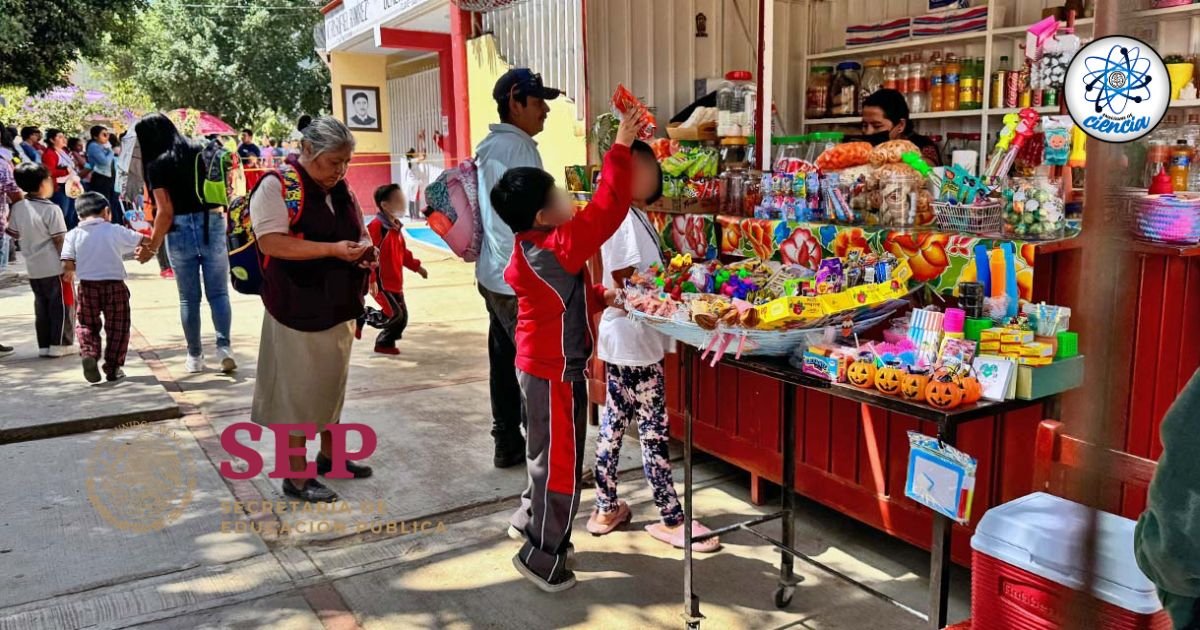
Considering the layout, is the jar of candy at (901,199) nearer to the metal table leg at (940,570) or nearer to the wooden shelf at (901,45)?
the metal table leg at (940,570)

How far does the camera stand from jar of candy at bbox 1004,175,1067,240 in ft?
9.34

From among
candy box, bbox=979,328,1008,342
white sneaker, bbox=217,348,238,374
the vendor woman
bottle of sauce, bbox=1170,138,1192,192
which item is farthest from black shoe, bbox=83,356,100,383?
bottle of sauce, bbox=1170,138,1192,192

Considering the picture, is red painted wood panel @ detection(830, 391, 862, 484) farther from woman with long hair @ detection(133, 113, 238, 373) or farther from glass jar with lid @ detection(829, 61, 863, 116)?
woman with long hair @ detection(133, 113, 238, 373)

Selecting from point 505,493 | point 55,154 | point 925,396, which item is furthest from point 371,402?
point 55,154

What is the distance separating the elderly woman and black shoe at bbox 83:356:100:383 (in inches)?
107

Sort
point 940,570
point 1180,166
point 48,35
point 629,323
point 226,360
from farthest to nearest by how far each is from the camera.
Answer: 1. point 48,35
2. point 226,360
3. point 629,323
4. point 1180,166
5. point 940,570

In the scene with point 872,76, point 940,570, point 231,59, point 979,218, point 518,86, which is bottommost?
point 940,570

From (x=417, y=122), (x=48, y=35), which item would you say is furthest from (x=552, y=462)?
(x=48, y=35)

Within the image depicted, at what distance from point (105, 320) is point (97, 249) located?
0.48 metres

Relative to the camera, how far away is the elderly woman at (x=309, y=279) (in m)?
3.68

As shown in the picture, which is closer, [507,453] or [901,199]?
[901,199]

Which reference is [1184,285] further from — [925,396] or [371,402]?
[371,402]

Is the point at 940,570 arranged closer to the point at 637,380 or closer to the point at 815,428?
the point at 815,428

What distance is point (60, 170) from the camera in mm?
13797
